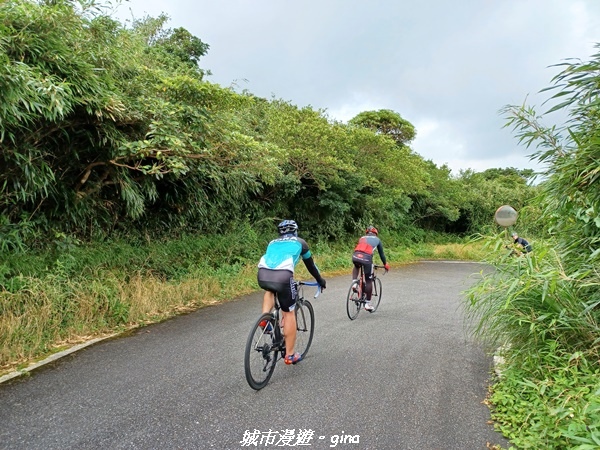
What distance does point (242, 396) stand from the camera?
10.8ft

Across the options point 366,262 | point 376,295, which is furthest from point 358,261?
point 376,295

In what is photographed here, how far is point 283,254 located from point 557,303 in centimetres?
258

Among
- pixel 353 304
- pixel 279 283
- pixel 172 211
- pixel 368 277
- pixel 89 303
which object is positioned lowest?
pixel 353 304

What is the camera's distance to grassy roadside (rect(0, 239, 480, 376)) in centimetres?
415

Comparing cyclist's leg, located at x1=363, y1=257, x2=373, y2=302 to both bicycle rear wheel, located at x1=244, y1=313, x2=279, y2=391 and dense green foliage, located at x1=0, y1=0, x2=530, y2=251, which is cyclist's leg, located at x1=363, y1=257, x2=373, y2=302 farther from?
dense green foliage, located at x1=0, y1=0, x2=530, y2=251

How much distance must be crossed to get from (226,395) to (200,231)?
7003mm

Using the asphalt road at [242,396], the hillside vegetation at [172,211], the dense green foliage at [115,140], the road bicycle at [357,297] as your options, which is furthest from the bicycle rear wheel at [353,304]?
the dense green foliage at [115,140]

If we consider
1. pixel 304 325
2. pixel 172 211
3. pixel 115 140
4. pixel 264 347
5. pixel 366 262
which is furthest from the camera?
pixel 172 211

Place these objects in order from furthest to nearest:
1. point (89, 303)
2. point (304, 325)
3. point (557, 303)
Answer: point (89, 303) < point (304, 325) < point (557, 303)

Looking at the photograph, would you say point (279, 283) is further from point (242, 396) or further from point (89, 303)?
point (89, 303)

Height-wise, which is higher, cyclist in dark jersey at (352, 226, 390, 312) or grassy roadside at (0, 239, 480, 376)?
cyclist in dark jersey at (352, 226, 390, 312)

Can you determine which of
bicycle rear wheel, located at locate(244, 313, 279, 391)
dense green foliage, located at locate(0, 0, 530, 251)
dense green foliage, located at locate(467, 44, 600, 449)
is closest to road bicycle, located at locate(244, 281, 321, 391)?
bicycle rear wheel, located at locate(244, 313, 279, 391)

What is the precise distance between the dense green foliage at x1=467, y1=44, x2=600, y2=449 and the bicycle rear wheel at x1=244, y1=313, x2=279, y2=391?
2.11 m

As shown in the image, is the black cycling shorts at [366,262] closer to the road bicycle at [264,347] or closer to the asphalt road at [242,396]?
the asphalt road at [242,396]
